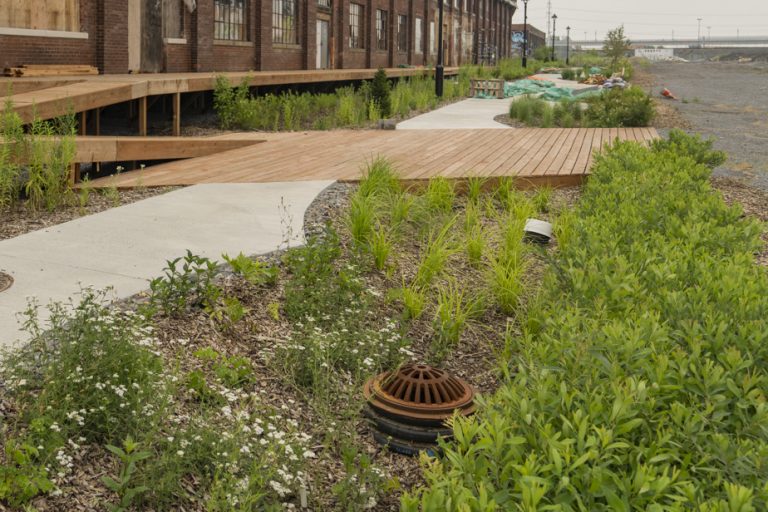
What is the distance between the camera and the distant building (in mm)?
89625

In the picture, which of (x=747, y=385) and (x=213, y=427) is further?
(x=213, y=427)

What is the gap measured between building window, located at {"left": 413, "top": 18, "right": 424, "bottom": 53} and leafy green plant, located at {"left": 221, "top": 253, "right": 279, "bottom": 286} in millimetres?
37064

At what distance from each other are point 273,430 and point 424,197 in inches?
178

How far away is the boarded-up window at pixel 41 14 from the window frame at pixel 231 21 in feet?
19.5

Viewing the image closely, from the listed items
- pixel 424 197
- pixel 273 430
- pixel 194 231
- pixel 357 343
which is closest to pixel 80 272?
pixel 194 231

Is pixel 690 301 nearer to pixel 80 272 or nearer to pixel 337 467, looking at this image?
pixel 337 467

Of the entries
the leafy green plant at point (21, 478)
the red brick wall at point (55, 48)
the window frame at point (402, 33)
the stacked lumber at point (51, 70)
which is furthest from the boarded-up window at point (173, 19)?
the window frame at point (402, 33)

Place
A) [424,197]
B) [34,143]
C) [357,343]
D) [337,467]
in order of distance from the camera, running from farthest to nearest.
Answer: [424,197], [34,143], [357,343], [337,467]

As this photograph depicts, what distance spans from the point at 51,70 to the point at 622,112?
10.4 m

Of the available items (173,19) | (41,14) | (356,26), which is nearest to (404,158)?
(41,14)

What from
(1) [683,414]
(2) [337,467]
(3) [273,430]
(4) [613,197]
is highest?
(4) [613,197]

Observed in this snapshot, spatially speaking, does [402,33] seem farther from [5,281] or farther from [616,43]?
[5,281]

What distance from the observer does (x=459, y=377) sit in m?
5.22

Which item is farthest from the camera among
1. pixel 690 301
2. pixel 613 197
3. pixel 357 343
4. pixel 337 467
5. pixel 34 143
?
pixel 34 143
